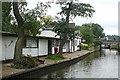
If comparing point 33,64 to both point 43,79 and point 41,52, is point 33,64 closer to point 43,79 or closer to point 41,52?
point 43,79

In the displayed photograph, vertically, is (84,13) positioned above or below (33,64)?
above

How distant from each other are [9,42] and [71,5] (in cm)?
1436

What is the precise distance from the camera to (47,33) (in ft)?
176

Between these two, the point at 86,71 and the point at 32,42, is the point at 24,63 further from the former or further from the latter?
the point at 32,42

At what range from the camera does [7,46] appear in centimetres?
2639

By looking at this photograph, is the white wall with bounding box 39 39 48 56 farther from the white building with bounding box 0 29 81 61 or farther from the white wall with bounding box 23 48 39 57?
the white wall with bounding box 23 48 39 57

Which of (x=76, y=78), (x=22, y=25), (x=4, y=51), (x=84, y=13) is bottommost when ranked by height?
(x=76, y=78)

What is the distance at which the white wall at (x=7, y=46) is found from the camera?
25.5 metres

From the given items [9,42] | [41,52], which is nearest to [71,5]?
[41,52]

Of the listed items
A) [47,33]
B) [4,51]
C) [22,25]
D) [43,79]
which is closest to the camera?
[43,79]

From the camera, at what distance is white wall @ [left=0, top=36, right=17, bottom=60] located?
2550 centimetres

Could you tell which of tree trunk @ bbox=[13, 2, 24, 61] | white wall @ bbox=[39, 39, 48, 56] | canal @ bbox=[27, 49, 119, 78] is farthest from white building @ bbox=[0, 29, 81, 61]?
canal @ bbox=[27, 49, 119, 78]

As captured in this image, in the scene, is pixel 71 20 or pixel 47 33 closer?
pixel 71 20

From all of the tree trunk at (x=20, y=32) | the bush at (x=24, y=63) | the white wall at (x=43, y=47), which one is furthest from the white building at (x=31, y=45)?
the bush at (x=24, y=63)
